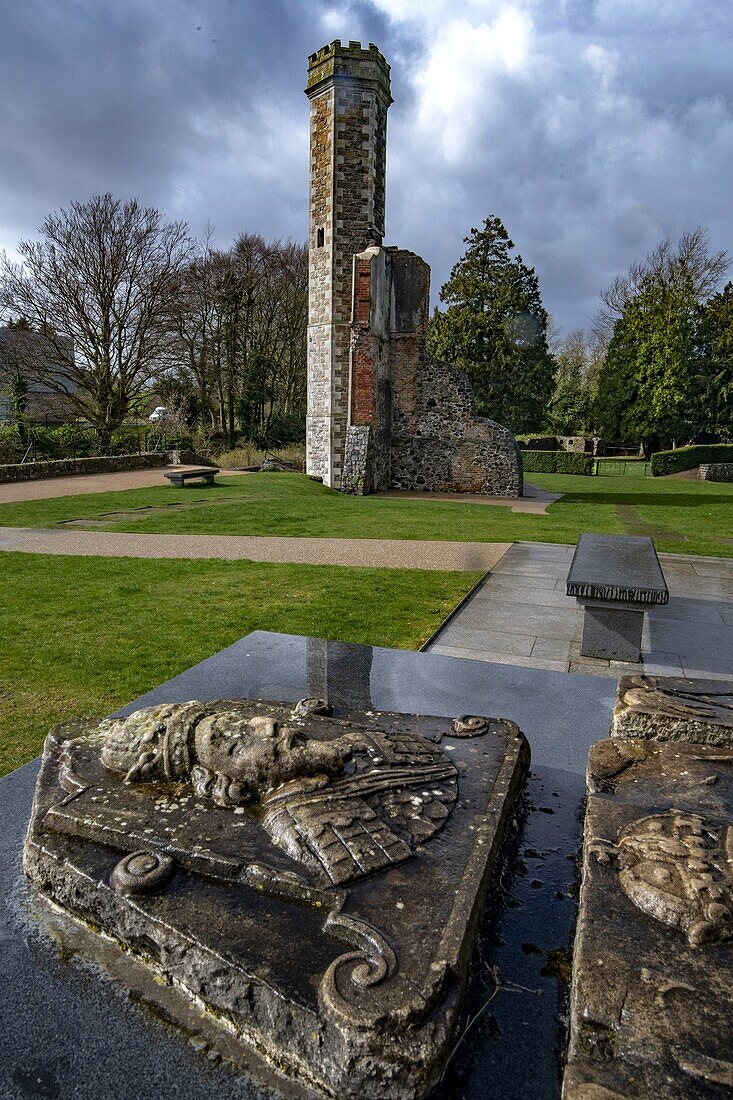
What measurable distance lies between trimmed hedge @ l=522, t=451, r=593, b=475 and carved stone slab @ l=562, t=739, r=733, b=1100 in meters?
34.4

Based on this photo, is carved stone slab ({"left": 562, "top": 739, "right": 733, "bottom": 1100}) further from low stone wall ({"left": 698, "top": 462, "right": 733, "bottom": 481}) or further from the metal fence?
the metal fence

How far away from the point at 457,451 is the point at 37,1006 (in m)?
21.6

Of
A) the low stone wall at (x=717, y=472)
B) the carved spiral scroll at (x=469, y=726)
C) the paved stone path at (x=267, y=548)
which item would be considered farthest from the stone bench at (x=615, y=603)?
the low stone wall at (x=717, y=472)

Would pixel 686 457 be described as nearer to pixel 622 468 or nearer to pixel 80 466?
pixel 622 468

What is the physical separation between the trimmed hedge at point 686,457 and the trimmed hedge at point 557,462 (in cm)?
322

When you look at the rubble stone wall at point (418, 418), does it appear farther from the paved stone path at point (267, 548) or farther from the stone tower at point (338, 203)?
the paved stone path at point (267, 548)

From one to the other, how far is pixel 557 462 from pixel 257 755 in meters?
35.2

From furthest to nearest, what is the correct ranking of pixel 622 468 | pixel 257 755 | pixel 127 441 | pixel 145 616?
pixel 622 468 < pixel 127 441 < pixel 145 616 < pixel 257 755

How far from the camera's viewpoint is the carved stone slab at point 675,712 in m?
2.58

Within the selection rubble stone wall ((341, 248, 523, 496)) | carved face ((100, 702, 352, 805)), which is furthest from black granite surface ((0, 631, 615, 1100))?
rubble stone wall ((341, 248, 523, 496))

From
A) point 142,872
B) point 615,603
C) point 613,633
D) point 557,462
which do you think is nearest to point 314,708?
point 142,872

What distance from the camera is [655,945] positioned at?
1.55 m

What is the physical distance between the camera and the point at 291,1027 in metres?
1.46

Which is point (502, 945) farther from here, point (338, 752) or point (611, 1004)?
point (338, 752)
